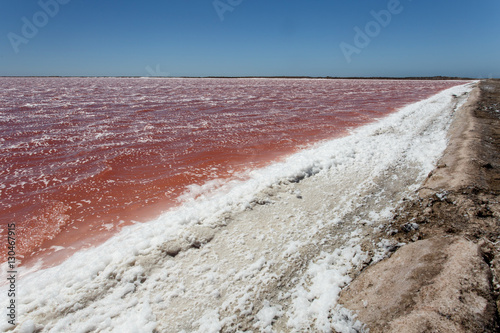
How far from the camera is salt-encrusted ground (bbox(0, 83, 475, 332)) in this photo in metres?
2.40

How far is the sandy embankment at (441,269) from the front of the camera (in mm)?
2021

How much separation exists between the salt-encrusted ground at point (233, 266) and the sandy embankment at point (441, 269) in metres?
0.22

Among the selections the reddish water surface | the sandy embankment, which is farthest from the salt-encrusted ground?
the reddish water surface

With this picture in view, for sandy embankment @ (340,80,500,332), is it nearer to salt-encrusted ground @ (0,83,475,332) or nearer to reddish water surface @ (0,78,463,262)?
salt-encrusted ground @ (0,83,475,332)

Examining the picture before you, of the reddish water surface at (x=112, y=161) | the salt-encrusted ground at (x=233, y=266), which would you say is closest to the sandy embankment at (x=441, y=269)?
the salt-encrusted ground at (x=233, y=266)

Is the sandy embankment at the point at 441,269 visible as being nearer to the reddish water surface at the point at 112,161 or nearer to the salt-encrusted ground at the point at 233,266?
the salt-encrusted ground at the point at 233,266

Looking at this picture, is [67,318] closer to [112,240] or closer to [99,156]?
[112,240]

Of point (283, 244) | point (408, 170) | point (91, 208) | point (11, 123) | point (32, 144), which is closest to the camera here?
point (283, 244)

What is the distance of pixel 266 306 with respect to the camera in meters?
2.51

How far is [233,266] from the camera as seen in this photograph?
3014 mm

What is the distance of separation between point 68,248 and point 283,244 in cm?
312

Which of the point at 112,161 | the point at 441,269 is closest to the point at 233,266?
the point at 441,269

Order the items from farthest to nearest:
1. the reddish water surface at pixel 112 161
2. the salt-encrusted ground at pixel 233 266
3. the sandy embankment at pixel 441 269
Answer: the reddish water surface at pixel 112 161 → the salt-encrusted ground at pixel 233 266 → the sandy embankment at pixel 441 269

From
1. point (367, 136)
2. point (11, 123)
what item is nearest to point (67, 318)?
point (367, 136)
